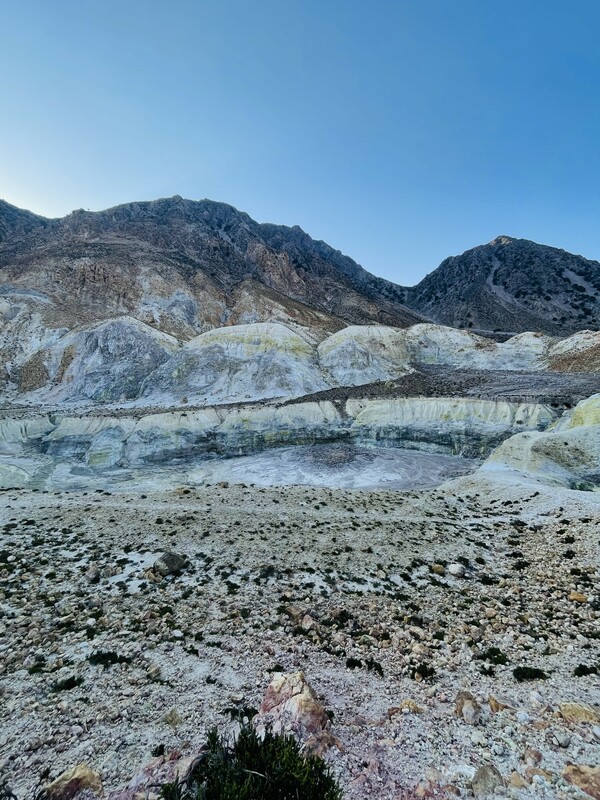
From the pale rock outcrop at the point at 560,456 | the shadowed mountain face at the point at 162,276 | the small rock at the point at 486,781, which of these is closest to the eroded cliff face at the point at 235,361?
the shadowed mountain face at the point at 162,276

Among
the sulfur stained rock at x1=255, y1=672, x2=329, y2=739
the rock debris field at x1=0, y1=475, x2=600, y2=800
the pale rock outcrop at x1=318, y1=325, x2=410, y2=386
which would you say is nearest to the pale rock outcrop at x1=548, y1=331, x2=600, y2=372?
the pale rock outcrop at x1=318, y1=325, x2=410, y2=386

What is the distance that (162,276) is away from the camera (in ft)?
420

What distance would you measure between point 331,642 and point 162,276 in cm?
13517

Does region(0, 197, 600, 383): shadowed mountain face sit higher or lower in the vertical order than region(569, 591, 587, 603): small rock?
higher

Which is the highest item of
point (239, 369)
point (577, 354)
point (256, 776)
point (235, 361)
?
point (577, 354)

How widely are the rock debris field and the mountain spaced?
158775 mm

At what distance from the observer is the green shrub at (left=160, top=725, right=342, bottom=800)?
5.58 meters

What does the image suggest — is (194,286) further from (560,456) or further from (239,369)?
(560,456)

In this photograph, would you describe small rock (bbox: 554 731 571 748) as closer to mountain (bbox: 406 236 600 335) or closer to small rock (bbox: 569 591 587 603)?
small rock (bbox: 569 591 587 603)

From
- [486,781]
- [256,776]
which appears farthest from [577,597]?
[256,776]

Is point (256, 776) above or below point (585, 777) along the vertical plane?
above

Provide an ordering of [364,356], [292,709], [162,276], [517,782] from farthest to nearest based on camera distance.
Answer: [162,276] < [364,356] < [292,709] < [517,782]

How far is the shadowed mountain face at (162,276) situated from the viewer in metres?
114

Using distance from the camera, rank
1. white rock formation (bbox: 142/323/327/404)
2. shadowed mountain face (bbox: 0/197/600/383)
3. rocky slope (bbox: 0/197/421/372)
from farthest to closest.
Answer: shadowed mountain face (bbox: 0/197/600/383) → rocky slope (bbox: 0/197/421/372) → white rock formation (bbox: 142/323/327/404)
